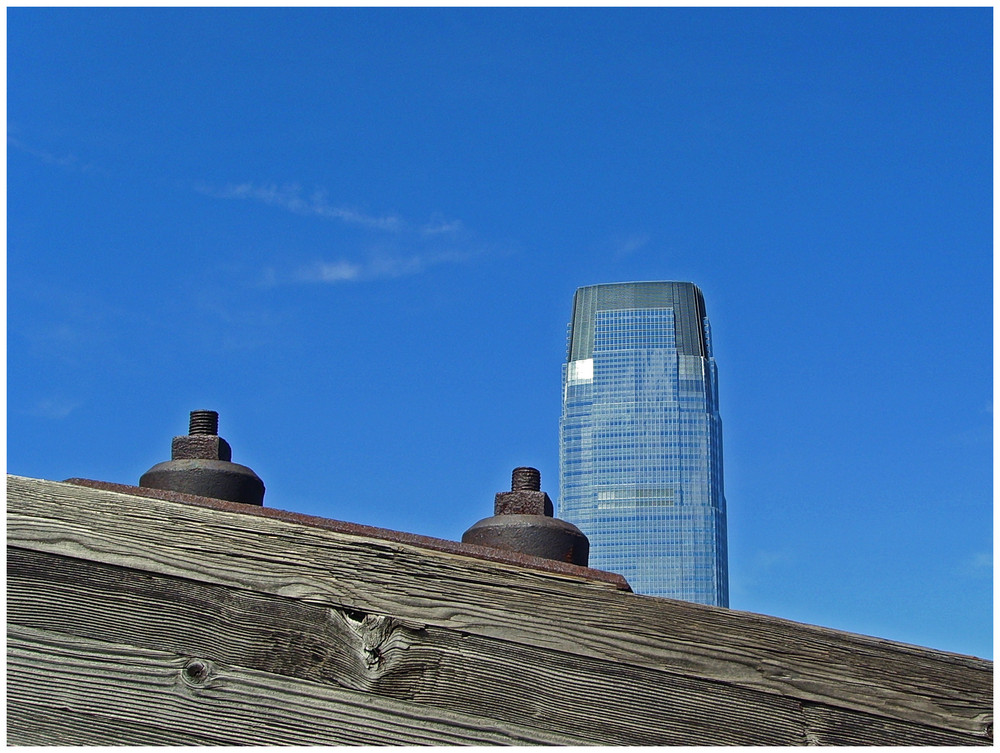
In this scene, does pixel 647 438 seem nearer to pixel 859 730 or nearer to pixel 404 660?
pixel 859 730

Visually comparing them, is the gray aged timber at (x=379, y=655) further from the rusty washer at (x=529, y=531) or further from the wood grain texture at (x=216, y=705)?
the rusty washer at (x=529, y=531)

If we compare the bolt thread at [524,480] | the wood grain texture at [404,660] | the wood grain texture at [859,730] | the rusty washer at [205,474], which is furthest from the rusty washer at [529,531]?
the wood grain texture at [859,730]

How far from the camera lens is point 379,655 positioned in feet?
5.16

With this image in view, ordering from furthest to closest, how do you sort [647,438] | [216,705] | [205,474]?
[647,438] < [205,474] < [216,705]

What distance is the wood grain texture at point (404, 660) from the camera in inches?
61.5

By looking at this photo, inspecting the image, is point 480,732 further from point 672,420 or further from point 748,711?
point 672,420

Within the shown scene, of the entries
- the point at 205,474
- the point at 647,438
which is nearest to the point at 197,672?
the point at 205,474

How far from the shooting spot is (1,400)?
1.76m

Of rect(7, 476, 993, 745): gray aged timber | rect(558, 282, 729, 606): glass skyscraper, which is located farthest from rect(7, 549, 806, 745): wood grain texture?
rect(558, 282, 729, 606): glass skyscraper

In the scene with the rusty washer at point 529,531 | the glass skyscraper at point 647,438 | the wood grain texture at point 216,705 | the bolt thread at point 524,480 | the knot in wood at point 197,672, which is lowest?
the wood grain texture at point 216,705

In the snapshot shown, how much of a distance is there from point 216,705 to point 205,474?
75 cm

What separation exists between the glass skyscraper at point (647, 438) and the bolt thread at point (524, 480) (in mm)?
166754

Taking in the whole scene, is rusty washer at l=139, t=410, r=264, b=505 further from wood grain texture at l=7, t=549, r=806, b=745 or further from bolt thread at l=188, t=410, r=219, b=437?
wood grain texture at l=7, t=549, r=806, b=745

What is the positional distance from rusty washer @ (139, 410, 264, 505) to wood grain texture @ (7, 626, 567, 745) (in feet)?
2.13
